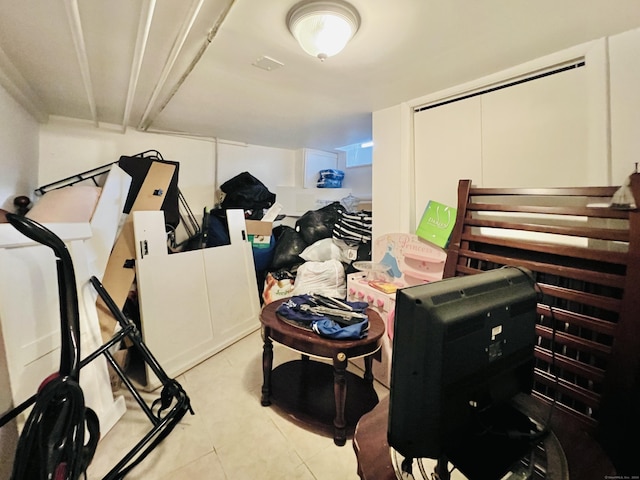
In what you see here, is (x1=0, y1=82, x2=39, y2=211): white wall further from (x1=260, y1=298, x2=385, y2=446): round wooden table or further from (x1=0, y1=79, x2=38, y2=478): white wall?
(x1=260, y1=298, x2=385, y2=446): round wooden table

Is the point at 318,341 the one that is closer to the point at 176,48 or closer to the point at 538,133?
the point at 176,48

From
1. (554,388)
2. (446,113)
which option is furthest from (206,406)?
(446,113)

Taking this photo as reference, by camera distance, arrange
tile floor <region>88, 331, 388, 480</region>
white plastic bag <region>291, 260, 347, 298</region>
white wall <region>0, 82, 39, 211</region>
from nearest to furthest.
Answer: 1. tile floor <region>88, 331, 388, 480</region>
2. white wall <region>0, 82, 39, 211</region>
3. white plastic bag <region>291, 260, 347, 298</region>

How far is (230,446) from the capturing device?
1528 mm

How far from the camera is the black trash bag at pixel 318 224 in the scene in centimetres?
323

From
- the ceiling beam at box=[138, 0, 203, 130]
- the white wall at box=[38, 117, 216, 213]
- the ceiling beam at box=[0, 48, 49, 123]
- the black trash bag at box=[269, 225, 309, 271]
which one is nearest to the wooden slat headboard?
the ceiling beam at box=[138, 0, 203, 130]

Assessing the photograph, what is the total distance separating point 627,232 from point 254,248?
116 inches

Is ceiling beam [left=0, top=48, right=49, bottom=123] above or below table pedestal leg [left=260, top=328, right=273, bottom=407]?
above

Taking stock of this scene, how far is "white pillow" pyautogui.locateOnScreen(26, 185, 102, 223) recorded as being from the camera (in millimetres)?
1860

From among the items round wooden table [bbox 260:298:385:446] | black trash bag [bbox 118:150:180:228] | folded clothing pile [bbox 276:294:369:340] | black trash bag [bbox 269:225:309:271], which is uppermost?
black trash bag [bbox 118:150:180:228]

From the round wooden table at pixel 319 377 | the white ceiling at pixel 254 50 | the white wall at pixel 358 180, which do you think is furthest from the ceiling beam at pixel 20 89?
the white wall at pixel 358 180

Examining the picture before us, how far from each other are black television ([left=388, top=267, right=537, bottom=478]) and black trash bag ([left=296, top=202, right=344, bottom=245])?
250 centimetres

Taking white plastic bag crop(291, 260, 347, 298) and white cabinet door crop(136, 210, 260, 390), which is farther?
white plastic bag crop(291, 260, 347, 298)

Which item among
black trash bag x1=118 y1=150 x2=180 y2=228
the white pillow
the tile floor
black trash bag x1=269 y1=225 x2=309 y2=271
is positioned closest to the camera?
the tile floor
